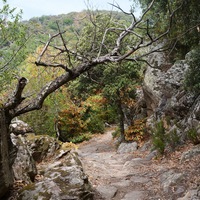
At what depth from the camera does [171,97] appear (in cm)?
1180

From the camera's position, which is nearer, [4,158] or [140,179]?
[4,158]

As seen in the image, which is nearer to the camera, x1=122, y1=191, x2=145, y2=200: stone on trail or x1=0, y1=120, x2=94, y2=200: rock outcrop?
x1=0, y1=120, x2=94, y2=200: rock outcrop

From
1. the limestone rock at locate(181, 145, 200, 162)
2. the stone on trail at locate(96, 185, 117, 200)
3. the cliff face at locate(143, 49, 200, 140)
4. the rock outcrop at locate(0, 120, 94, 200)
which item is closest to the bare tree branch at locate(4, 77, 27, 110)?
the rock outcrop at locate(0, 120, 94, 200)

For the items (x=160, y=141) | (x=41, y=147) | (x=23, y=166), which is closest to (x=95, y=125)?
(x=41, y=147)

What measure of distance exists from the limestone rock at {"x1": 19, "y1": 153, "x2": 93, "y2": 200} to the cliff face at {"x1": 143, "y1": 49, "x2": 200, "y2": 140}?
4.69 m

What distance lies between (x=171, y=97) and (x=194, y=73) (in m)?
3.18

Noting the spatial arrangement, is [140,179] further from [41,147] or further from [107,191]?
[41,147]

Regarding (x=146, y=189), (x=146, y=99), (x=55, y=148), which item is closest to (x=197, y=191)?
(x=146, y=189)

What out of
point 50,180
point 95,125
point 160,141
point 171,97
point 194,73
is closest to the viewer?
point 50,180

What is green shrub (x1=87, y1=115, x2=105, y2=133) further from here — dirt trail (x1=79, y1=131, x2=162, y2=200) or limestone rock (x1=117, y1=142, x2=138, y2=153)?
dirt trail (x1=79, y1=131, x2=162, y2=200)

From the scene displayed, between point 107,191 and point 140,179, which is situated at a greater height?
point 107,191

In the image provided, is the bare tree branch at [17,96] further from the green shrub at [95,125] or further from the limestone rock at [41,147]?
the green shrub at [95,125]

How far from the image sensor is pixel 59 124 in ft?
61.8

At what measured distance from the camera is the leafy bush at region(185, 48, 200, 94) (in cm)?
845
